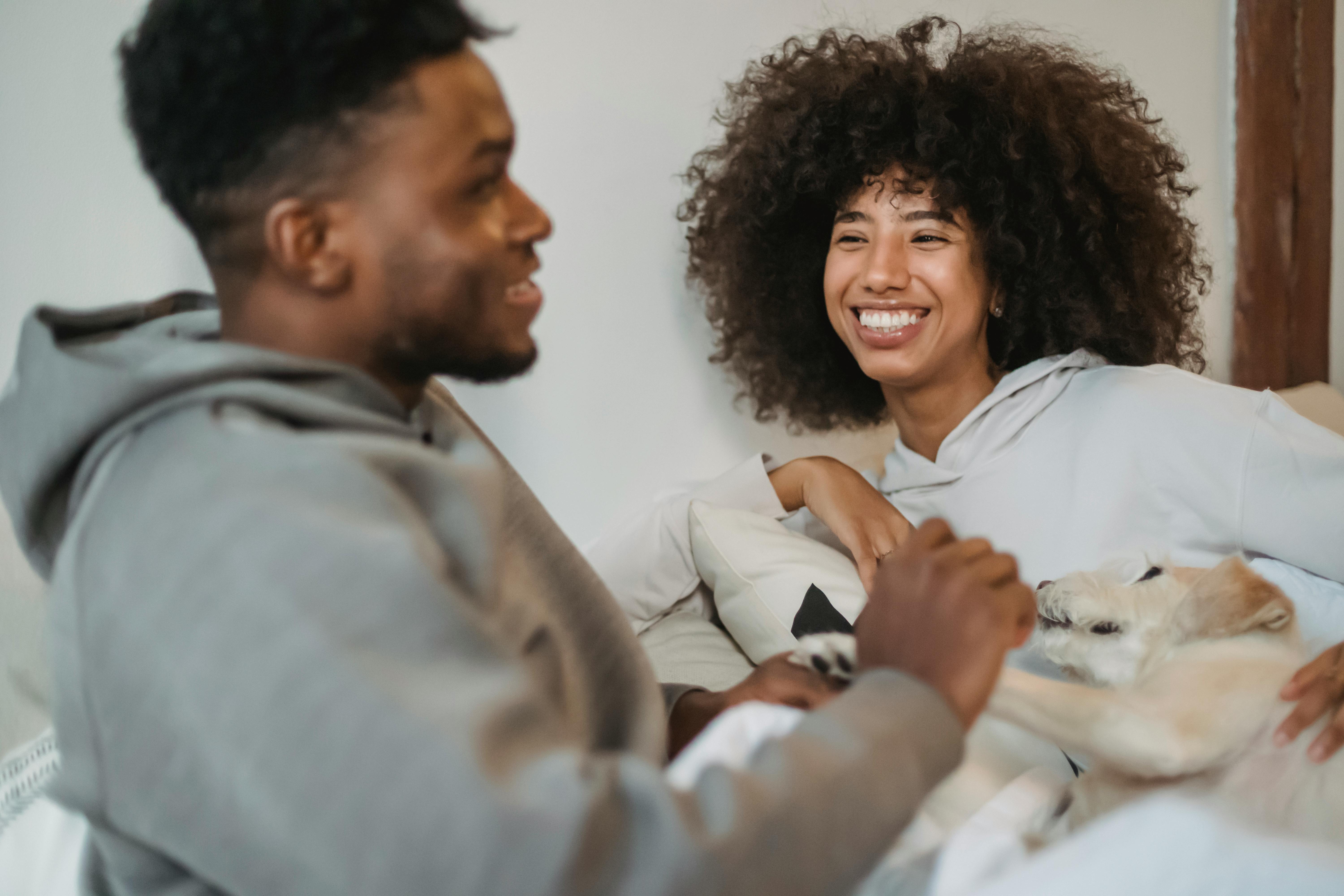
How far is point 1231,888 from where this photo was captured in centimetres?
54

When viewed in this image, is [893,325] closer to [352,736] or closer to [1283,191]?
[352,736]

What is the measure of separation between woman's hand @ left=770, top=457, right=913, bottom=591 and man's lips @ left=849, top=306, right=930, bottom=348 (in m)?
0.24

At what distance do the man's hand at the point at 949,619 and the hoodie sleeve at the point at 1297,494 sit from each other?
90cm

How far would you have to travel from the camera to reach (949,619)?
0.60 m

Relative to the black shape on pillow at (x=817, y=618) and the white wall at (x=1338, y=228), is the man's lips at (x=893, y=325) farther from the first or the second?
the white wall at (x=1338, y=228)

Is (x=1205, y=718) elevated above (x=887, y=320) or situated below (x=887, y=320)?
below

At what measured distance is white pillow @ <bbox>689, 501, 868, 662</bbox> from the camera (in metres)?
1.25

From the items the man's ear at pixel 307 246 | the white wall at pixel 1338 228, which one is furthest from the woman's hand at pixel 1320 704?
the white wall at pixel 1338 228

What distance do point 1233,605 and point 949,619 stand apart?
625 millimetres

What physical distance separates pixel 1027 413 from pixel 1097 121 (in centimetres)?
55

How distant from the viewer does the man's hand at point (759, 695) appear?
0.84 m

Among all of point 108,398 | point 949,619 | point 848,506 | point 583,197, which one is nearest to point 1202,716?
point 949,619

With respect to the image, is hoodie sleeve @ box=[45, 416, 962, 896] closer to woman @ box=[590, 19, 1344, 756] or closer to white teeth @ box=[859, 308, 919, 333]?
woman @ box=[590, 19, 1344, 756]

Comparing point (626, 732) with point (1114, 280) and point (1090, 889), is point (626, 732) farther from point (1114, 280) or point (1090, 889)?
point (1114, 280)
